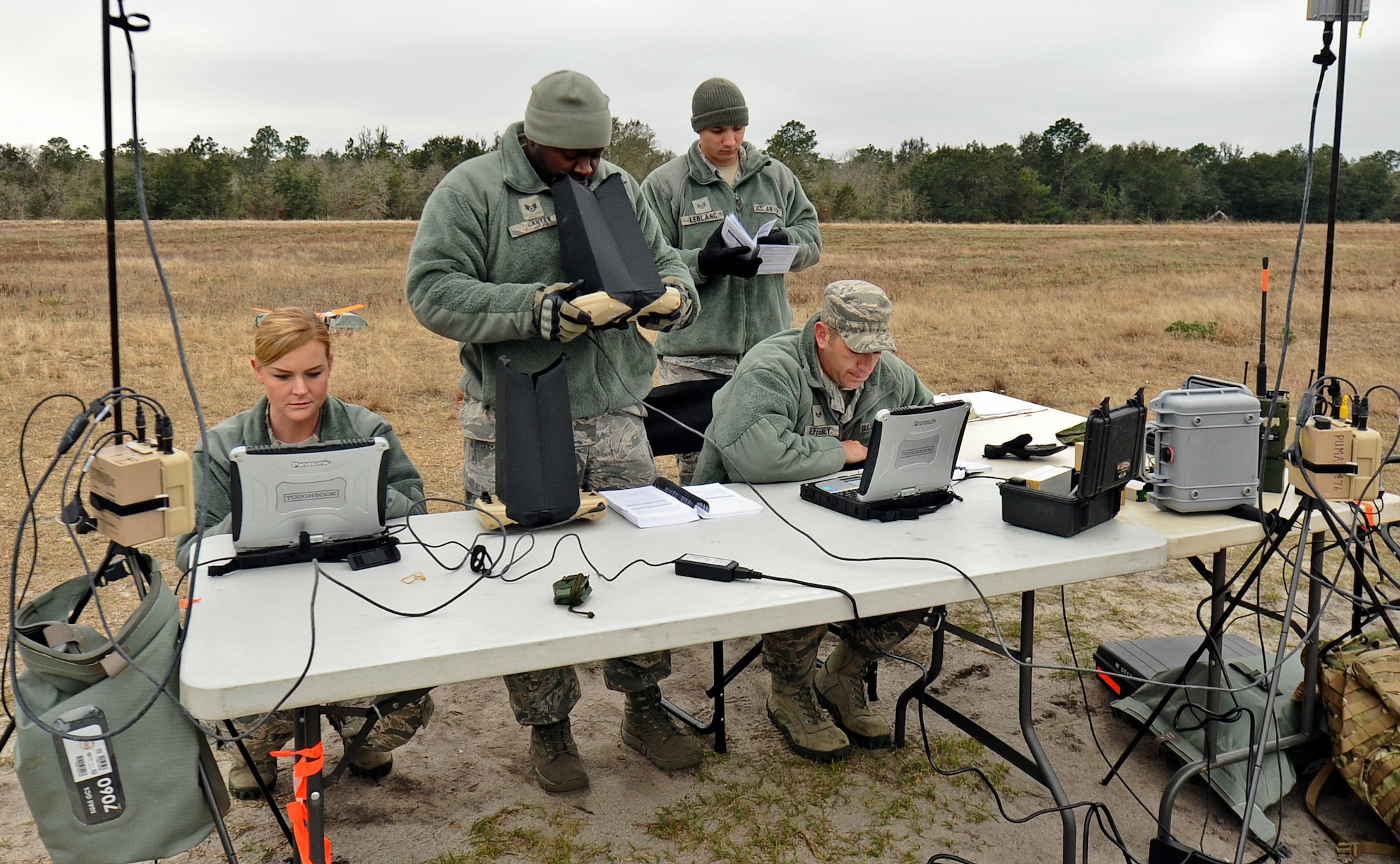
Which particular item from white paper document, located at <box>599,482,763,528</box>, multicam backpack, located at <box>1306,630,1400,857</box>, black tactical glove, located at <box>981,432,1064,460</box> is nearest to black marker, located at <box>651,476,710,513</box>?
white paper document, located at <box>599,482,763,528</box>

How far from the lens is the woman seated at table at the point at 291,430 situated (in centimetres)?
264

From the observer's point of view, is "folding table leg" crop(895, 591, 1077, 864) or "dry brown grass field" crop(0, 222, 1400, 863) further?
"dry brown grass field" crop(0, 222, 1400, 863)

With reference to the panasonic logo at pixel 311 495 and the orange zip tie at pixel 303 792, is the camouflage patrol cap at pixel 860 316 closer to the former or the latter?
the panasonic logo at pixel 311 495

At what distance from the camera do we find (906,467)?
8.82 feet

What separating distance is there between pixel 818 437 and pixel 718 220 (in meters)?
1.47

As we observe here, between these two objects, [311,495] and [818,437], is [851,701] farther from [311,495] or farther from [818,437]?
[311,495]

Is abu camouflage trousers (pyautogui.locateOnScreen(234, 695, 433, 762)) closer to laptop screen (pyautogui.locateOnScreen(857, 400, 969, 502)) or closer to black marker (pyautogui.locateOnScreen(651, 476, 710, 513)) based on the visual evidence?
black marker (pyautogui.locateOnScreen(651, 476, 710, 513))

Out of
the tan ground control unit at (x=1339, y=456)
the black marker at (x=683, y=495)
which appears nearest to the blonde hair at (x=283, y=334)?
the black marker at (x=683, y=495)

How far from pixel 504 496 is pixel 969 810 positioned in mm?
1536

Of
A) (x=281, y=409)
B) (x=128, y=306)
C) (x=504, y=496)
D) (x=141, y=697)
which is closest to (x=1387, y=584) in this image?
(x=504, y=496)

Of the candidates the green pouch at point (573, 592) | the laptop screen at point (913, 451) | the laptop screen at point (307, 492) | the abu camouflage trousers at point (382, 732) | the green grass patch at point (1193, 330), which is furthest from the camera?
the green grass patch at point (1193, 330)

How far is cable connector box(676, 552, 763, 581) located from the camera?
2221mm

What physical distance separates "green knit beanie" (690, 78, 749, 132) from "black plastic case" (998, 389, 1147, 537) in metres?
2.06

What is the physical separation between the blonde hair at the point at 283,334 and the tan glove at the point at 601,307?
2.27ft
